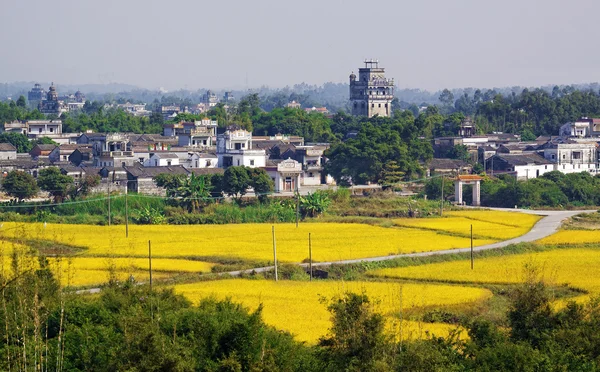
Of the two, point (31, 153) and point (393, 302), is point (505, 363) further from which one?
point (31, 153)

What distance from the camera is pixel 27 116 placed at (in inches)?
3196

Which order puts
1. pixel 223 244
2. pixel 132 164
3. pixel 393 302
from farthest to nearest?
1. pixel 132 164
2. pixel 223 244
3. pixel 393 302

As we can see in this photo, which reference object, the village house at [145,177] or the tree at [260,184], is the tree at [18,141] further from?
the tree at [260,184]

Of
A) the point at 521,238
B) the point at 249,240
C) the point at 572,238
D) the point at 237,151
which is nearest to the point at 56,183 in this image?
the point at 237,151

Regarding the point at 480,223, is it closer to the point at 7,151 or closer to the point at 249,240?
the point at 249,240

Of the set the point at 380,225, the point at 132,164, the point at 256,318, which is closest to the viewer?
the point at 256,318

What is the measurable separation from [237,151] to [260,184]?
8032 mm

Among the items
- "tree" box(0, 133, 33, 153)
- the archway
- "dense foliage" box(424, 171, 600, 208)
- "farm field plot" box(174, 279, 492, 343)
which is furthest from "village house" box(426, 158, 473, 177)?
"farm field plot" box(174, 279, 492, 343)

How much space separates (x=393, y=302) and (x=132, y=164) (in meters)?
31.6

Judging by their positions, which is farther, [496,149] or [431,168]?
[496,149]

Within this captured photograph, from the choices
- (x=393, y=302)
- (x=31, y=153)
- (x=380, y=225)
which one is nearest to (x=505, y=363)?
(x=393, y=302)

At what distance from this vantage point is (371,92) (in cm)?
9019

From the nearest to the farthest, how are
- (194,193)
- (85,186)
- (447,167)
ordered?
(194,193) < (85,186) < (447,167)

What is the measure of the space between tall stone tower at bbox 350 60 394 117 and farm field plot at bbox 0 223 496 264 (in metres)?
50.1
